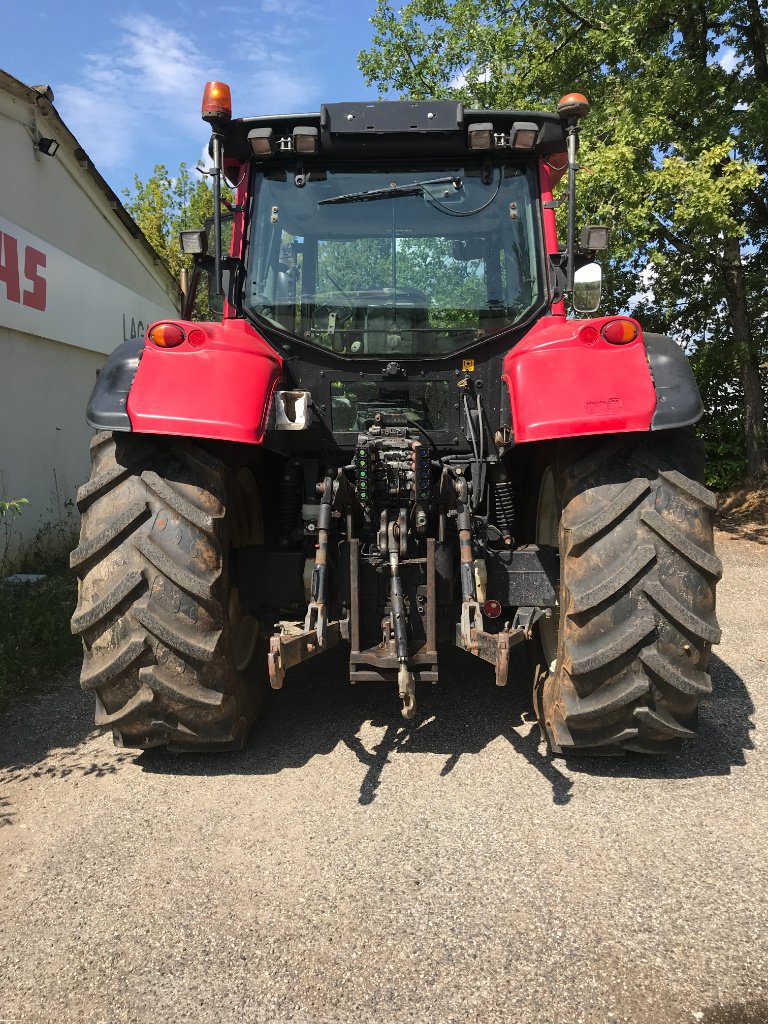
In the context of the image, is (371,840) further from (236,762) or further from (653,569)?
(653,569)

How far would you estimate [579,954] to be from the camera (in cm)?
217

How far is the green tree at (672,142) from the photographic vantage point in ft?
27.8

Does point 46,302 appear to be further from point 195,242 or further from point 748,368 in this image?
point 748,368

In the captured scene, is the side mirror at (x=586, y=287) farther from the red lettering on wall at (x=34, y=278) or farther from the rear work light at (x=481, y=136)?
the red lettering on wall at (x=34, y=278)

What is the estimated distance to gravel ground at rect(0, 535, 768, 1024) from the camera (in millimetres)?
2043

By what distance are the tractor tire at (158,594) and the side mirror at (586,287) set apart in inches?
75.7

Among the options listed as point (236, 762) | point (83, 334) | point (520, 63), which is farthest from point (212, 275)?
point (520, 63)

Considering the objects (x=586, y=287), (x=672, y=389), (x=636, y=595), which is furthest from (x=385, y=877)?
(x=586, y=287)

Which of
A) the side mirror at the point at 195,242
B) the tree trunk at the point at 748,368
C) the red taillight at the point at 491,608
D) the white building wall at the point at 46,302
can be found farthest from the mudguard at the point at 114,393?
the tree trunk at the point at 748,368

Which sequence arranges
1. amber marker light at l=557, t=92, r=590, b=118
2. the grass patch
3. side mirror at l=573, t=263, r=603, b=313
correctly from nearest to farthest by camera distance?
1. amber marker light at l=557, t=92, r=590, b=118
2. side mirror at l=573, t=263, r=603, b=313
3. the grass patch

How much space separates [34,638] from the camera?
16.4ft

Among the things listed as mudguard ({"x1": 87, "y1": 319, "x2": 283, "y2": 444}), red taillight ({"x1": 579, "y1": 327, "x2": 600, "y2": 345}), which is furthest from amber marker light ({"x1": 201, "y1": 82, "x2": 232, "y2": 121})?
red taillight ({"x1": 579, "y1": 327, "x2": 600, "y2": 345})

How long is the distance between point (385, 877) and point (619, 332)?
2.11 m

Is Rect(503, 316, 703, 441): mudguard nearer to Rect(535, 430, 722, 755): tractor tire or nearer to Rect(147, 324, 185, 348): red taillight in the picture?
Rect(535, 430, 722, 755): tractor tire
